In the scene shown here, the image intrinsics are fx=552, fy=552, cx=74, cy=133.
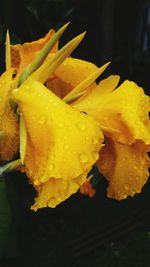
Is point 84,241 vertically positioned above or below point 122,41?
below

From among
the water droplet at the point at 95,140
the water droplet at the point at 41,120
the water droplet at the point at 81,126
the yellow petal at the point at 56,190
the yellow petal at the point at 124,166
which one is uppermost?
the water droplet at the point at 41,120

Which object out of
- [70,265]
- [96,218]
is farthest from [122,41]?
[70,265]

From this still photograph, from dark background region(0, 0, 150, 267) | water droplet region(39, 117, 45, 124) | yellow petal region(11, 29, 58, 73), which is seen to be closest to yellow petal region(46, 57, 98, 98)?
yellow petal region(11, 29, 58, 73)

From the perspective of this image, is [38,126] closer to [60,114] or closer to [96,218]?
[60,114]

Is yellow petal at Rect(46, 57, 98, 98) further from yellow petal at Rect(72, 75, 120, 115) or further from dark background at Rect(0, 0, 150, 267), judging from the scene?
dark background at Rect(0, 0, 150, 267)

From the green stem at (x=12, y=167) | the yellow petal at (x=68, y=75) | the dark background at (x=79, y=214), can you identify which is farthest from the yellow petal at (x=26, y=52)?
the dark background at (x=79, y=214)

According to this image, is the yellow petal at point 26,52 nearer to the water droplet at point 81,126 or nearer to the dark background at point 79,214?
Answer: the water droplet at point 81,126
